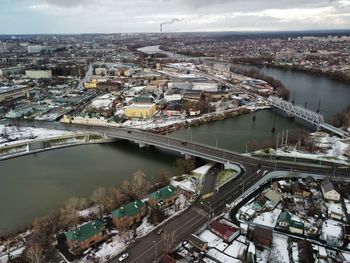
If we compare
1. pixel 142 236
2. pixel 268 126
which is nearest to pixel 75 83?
pixel 268 126

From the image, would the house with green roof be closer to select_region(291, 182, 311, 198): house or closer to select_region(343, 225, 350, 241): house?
select_region(291, 182, 311, 198): house

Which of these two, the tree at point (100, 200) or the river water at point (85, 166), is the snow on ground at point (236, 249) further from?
the river water at point (85, 166)

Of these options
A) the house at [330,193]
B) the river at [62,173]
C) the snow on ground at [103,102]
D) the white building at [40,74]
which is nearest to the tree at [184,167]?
the river at [62,173]

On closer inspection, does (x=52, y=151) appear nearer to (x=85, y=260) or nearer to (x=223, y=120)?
(x=85, y=260)

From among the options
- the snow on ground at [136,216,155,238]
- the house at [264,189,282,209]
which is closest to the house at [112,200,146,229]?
the snow on ground at [136,216,155,238]

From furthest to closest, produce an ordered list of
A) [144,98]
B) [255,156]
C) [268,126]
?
[144,98] → [268,126] → [255,156]

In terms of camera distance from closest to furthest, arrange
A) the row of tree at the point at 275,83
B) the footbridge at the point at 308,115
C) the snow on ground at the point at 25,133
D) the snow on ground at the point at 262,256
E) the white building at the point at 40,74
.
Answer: the snow on ground at the point at 262,256 < the snow on ground at the point at 25,133 < the footbridge at the point at 308,115 < the row of tree at the point at 275,83 < the white building at the point at 40,74

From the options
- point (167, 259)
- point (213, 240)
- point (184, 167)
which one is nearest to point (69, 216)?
point (167, 259)
